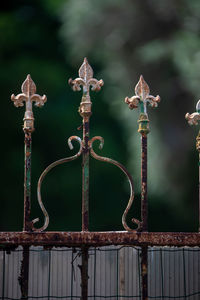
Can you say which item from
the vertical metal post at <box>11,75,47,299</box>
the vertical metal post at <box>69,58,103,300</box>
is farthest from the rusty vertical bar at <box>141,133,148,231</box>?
the vertical metal post at <box>11,75,47,299</box>

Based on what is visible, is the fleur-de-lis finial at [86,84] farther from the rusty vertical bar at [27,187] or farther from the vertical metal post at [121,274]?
the vertical metal post at [121,274]

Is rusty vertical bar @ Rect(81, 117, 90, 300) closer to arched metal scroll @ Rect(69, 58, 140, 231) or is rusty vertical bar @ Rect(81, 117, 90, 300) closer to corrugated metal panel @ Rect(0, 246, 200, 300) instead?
arched metal scroll @ Rect(69, 58, 140, 231)

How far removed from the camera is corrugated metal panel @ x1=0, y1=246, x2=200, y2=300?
9.25 ft

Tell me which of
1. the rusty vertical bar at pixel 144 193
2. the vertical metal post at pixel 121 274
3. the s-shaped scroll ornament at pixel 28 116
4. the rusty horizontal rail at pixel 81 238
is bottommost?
the vertical metal post at pixel 121 274

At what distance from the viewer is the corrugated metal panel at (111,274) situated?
2.82m

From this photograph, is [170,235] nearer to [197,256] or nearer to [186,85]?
[197,256]

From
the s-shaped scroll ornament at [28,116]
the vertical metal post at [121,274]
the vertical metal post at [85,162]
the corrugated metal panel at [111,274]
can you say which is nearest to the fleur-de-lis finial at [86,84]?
the vertical metal post at [85,162]

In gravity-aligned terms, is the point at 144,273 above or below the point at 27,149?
below

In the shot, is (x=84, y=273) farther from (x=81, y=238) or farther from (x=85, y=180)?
(x=85, y=180)

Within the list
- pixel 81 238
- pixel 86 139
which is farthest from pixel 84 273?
pixel 86 139

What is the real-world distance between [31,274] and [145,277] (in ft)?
4.91

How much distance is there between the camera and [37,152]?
481 centimetres

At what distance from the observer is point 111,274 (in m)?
2.88

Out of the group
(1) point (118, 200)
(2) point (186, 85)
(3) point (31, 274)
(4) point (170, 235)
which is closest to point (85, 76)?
(4) point (170, 235)
